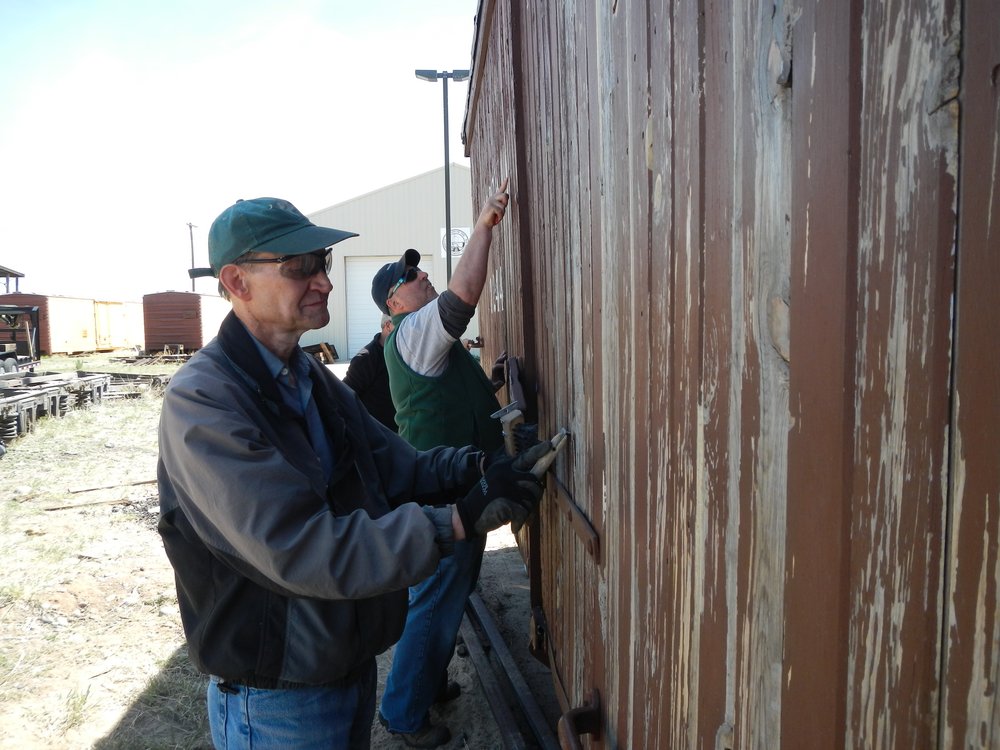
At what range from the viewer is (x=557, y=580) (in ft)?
8.44

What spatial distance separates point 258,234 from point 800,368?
60.1 inches

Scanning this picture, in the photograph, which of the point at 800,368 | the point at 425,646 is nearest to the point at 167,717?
the point at 425,646

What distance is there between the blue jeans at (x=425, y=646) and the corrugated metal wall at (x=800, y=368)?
145 cm

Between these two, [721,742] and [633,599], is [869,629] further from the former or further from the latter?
[633,599]

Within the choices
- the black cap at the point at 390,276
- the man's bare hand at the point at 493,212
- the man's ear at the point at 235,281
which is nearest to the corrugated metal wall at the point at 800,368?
the man's ear at the point at 235,281

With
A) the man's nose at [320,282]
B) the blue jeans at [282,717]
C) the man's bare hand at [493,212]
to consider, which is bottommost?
the blue jeans at [282,717]

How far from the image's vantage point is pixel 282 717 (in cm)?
173

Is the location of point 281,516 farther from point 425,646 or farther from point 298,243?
point 425,646

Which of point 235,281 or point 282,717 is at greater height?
point 235,281

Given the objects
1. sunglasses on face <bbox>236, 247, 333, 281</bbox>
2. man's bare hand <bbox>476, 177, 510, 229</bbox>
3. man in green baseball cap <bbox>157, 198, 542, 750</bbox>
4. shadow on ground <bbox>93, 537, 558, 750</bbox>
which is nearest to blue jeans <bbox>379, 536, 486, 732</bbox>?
shadow on ground <bbox>93, 537, 558, 750</bbox>

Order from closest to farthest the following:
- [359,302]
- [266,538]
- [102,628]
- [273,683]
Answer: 1. [266,538]
2. [273,683]
3. [102,628]
4. [359,302]

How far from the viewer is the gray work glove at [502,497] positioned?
1.88 meters

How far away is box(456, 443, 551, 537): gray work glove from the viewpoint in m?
1.88

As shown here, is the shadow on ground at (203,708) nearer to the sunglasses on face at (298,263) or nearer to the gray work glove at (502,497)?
the gray work glove at (502,497)
